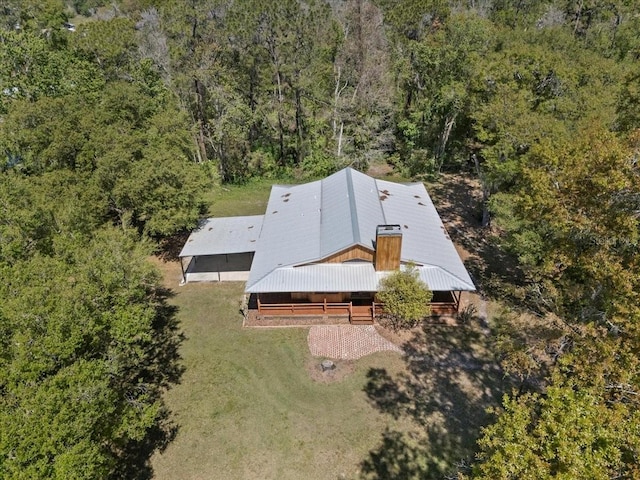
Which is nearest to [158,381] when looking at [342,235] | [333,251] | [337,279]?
[337,279]

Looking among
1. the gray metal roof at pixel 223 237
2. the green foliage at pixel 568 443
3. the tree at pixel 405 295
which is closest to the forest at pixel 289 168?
the green foliage at pixel 568 443

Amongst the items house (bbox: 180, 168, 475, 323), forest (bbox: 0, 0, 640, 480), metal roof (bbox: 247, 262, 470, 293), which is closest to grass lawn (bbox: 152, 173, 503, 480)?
forest (bbox: 0, 0, 640, 480)

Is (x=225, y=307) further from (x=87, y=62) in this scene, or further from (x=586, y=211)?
(x=87, y=62)

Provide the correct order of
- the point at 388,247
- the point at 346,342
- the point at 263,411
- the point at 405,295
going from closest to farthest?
the point at 263,411 < the point at 405,295 < the point at 346,342 < the point at 388,247

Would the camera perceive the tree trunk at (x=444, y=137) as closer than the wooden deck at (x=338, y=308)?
No

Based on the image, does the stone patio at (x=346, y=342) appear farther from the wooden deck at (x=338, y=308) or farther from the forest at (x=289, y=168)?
the forest at (x=289, y=168)

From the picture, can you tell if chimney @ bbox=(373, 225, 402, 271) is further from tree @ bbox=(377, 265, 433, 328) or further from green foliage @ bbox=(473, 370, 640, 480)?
green foliage @ bbox=(473, 370, 640, 480)

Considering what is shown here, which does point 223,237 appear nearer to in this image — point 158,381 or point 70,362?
point 158,381
